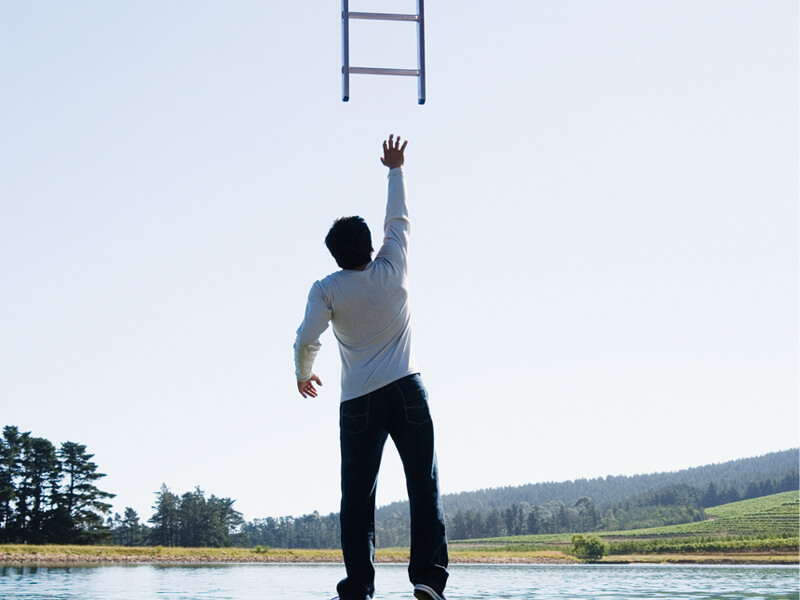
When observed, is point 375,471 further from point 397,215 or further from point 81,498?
point 81,498

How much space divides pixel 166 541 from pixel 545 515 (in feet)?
219

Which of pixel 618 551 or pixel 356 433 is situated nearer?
pixel 356 433

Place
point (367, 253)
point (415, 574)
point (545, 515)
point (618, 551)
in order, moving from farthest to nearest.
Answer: point (545, 515) → point (618, 551) → point (367, 253) → point (415, 574)

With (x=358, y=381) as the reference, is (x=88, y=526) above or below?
below

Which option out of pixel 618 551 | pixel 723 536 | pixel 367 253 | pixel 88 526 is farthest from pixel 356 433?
pixel 723 536

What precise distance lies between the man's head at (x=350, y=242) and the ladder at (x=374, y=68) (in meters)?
2.21

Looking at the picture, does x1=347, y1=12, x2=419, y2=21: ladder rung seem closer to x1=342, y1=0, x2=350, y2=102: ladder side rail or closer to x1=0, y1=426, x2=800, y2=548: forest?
x1=342, y1=0, x2=350, y2=102: ladder side rail

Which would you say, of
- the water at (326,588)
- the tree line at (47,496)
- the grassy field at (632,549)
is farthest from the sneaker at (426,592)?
the tree line at (47,496)

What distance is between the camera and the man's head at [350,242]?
378 cm

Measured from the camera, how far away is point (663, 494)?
128 metres

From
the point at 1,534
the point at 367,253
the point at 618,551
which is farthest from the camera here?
the point at 618,551

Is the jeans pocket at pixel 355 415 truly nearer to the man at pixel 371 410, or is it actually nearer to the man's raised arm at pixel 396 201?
the man at pixel 371 410

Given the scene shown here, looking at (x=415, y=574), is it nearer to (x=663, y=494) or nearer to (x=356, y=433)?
(x=356, y=433)

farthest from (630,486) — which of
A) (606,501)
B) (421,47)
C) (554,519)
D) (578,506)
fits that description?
(421,47)
